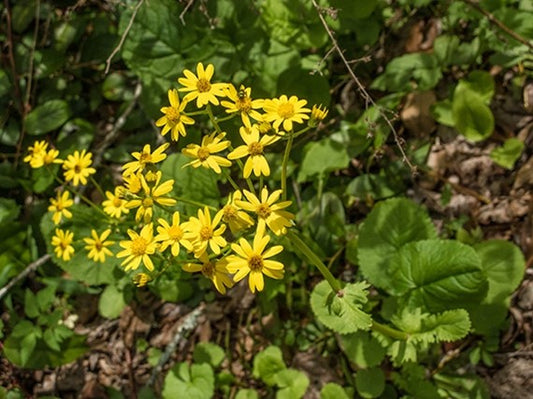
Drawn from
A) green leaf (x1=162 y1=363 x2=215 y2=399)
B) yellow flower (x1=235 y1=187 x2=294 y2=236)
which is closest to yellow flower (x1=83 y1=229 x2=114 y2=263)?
green leaf (x1=162 y1=363 x2=215 y2=399)

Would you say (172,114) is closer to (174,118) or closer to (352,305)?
(174,118)

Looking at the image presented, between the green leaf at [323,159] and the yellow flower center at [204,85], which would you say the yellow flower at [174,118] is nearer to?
the yellow flower center at [204,85]

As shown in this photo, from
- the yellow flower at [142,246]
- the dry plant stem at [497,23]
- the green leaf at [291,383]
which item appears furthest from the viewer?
the green leaf at [291,383]

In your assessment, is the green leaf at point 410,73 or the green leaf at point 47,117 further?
the green leaf at point 47,117

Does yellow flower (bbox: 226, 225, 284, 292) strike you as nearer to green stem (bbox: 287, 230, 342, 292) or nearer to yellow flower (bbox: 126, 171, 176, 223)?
green stem (bbox: 287, 230, 342, 292)

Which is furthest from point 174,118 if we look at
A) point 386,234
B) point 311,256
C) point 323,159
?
point 386,234

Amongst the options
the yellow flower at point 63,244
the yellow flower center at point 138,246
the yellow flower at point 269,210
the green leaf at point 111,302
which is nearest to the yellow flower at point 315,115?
the yellow flower at point 269,210
